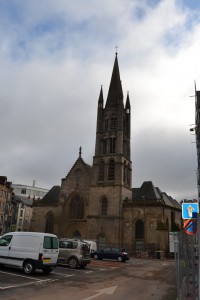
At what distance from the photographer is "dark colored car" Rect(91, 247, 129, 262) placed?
30222mm

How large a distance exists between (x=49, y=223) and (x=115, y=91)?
26.4 m

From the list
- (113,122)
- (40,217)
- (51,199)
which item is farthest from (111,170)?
(40,217)

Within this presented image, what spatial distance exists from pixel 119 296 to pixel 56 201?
41217 mm

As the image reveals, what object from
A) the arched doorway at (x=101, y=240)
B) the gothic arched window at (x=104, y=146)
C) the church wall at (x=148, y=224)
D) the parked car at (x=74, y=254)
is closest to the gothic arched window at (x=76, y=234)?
the arched doorway at (x=101, y=240)

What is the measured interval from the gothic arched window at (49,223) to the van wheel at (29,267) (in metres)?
36.2

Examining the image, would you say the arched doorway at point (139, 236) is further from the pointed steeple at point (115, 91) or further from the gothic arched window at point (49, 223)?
the pointed steeple at point (115, 91)

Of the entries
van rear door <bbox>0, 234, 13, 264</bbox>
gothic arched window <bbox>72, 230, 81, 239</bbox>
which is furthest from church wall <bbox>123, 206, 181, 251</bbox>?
van rear door <bbox>0, 234, 13, 264</bbox>

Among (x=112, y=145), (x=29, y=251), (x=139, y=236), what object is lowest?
(x=29, y=251)

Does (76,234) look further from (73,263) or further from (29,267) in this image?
(29,267)

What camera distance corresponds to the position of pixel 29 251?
576 inches

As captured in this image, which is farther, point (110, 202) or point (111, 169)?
point (111, 169)

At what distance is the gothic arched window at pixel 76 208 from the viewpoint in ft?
158

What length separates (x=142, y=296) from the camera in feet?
37.2

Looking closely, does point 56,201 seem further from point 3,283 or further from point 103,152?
point 3,283
